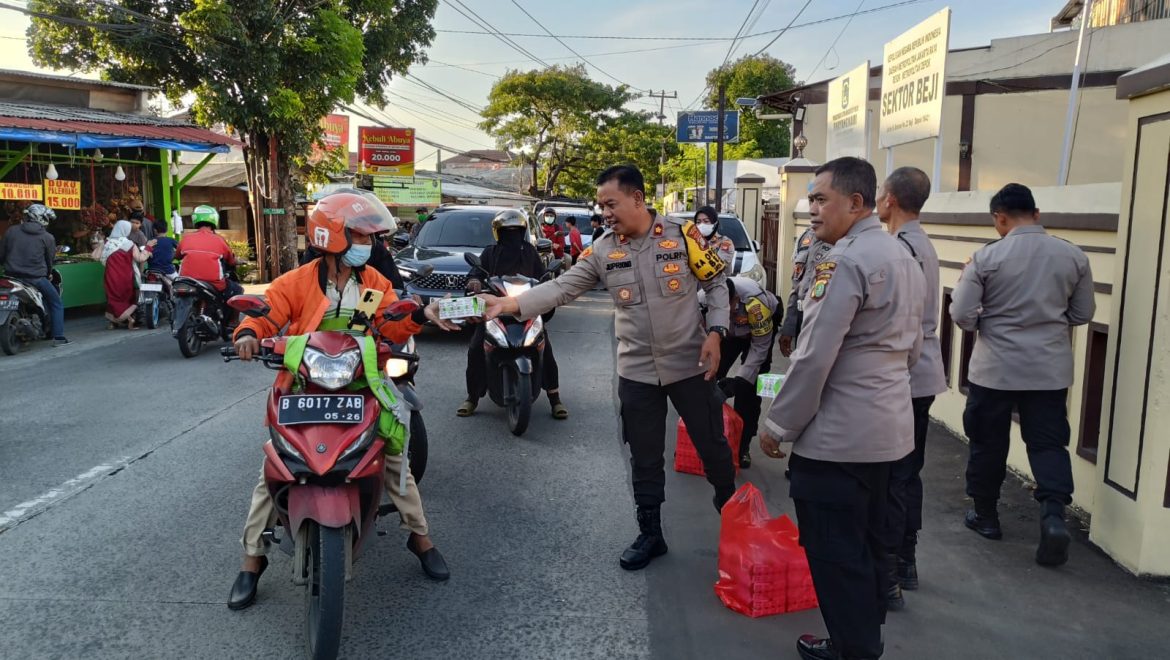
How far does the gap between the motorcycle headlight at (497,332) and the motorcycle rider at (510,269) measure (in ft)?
1.59

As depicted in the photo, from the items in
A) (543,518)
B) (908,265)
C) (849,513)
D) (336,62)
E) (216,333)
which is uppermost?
(336,62)

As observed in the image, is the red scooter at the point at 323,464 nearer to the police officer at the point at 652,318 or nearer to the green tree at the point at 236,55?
the police officer at the point at 652,318

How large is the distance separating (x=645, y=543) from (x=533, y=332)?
9.39 feet

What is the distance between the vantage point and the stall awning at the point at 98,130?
12.1 meters

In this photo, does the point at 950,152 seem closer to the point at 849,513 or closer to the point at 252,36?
the point at 252,36

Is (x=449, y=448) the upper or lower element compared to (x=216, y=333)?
lower

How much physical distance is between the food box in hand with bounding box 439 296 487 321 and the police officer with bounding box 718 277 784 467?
2100 millimetres

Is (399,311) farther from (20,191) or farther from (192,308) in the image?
(20,191)

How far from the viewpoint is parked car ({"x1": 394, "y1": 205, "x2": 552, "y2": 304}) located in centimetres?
1103

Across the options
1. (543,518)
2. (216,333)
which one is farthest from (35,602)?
(543,518)

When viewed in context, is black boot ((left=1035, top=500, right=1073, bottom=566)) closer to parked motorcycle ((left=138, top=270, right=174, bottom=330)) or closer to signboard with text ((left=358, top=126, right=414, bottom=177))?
parked motorcycle ((left=138, top=270, right=174, bottom=330))

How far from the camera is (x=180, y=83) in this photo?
17.8m

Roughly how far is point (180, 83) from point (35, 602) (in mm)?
16426

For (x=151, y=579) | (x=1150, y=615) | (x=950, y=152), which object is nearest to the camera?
(x=1150, y=615)
